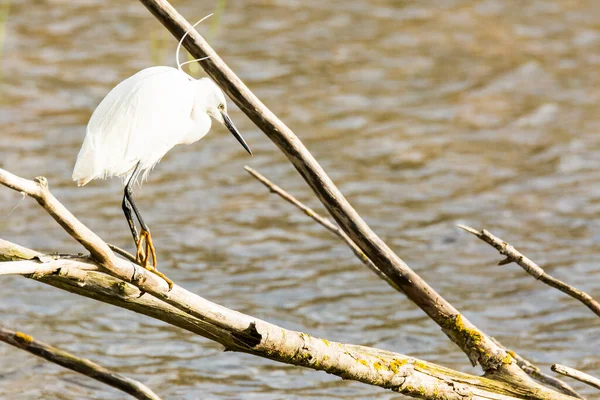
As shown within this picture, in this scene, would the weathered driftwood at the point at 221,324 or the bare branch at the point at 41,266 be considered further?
the weathered driftwood at the point at 221,324

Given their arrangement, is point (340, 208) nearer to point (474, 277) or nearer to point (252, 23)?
point (474, 277)

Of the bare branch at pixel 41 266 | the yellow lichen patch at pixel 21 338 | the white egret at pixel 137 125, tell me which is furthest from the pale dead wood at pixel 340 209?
the yellow lichen patch at pixel 21 338

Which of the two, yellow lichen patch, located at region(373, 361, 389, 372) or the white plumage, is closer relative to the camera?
the white plumage

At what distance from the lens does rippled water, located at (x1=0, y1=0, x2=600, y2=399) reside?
542cm

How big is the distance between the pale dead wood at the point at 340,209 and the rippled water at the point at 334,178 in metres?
1.00

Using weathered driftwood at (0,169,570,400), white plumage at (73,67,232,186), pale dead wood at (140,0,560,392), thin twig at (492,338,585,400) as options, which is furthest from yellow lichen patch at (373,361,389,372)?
white plumage at (73,67,232,186)

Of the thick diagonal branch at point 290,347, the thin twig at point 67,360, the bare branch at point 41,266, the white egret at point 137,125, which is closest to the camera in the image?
the bare branch at point 41,266

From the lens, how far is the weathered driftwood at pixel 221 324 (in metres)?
2.64

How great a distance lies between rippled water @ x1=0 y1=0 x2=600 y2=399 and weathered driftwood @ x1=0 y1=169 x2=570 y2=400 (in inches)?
38.1

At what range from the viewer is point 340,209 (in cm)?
351

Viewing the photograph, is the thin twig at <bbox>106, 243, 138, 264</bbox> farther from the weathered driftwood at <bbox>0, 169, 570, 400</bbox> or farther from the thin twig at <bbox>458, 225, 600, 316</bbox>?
the thin twig at <bbox>458, 225, 600, 316</bbox>

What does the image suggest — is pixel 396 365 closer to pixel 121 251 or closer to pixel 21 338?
pixel 121 251

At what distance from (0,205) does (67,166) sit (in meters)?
0.71

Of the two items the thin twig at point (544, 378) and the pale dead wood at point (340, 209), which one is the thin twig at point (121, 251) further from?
the thin twig at point (544, 378)
